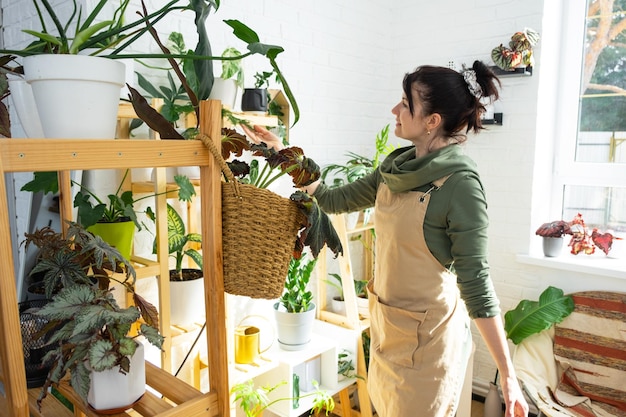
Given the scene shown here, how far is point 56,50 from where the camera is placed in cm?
85

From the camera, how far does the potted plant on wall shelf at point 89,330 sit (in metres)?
0.72

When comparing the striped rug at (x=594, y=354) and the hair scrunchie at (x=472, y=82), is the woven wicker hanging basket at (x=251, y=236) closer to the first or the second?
the hair scrunchie at (x=472, y=82)

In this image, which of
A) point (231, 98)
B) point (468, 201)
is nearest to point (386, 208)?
point (468, 201)

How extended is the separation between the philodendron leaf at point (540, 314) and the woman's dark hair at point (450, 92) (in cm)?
136

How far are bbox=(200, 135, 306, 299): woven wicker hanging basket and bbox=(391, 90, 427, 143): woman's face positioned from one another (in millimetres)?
729

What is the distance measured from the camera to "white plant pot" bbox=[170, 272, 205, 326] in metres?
1.55

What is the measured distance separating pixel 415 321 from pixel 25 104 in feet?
3.87

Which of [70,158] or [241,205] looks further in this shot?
[241,205]

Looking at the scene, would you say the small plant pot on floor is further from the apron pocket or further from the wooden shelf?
the apron pocket

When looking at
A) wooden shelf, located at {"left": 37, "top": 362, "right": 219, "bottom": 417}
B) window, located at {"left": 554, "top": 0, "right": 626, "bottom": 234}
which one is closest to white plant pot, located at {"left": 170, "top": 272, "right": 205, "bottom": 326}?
wooden shelf, located at {"left": 37, "top": 362, "right": 219, "bottom": 417}

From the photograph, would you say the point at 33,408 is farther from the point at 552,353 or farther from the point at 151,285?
the point at 552,353

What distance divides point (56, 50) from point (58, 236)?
32cm

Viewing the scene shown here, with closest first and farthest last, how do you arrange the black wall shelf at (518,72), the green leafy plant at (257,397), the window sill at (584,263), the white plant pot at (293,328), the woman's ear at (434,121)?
the woman's ear at (434,121)
the green leafy plant at (257,397)
the white plant pot at (293,328)
the window sill at (584,263)
the black wall shelf at (518,72)

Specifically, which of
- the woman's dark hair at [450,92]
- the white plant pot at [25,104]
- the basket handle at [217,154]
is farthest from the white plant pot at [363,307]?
the white plant pot at [25,104]
